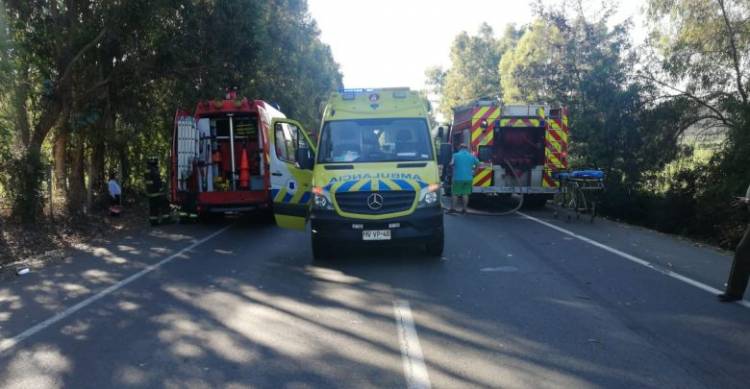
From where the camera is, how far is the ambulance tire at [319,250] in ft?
31.5

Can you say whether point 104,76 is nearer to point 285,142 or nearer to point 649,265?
point 285,142

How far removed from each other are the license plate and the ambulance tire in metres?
0.70

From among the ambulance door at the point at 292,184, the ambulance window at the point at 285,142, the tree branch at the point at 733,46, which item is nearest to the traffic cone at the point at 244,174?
the ambulance window at the point at 285,142

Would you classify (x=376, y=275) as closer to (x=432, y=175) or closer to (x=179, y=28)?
(x=432, y=175)

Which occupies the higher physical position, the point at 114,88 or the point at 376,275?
the point at 114,88

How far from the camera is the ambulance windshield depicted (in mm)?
10047

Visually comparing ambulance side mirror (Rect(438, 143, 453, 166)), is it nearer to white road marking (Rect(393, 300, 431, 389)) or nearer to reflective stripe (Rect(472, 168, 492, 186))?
white road marking (Rect(393, 300, 431, 389))

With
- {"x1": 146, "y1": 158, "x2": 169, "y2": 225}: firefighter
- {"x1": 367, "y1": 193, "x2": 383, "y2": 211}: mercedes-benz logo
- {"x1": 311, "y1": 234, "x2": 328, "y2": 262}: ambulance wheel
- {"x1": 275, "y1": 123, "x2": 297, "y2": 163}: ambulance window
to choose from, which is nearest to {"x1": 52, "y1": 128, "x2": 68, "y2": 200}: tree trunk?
{"x1": 146, "y1": 158, "x2": 169, "y2": 225}: firefighter

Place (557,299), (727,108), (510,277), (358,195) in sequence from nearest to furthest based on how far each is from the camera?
(557,299) → (510,277) → (358,195) → (727,108)

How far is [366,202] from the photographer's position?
933cm

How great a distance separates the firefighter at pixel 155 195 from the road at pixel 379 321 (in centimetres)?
475

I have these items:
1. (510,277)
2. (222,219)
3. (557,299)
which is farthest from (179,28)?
(557,299)

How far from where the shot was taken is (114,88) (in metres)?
17.1

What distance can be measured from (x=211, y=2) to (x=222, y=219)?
5.64 m
